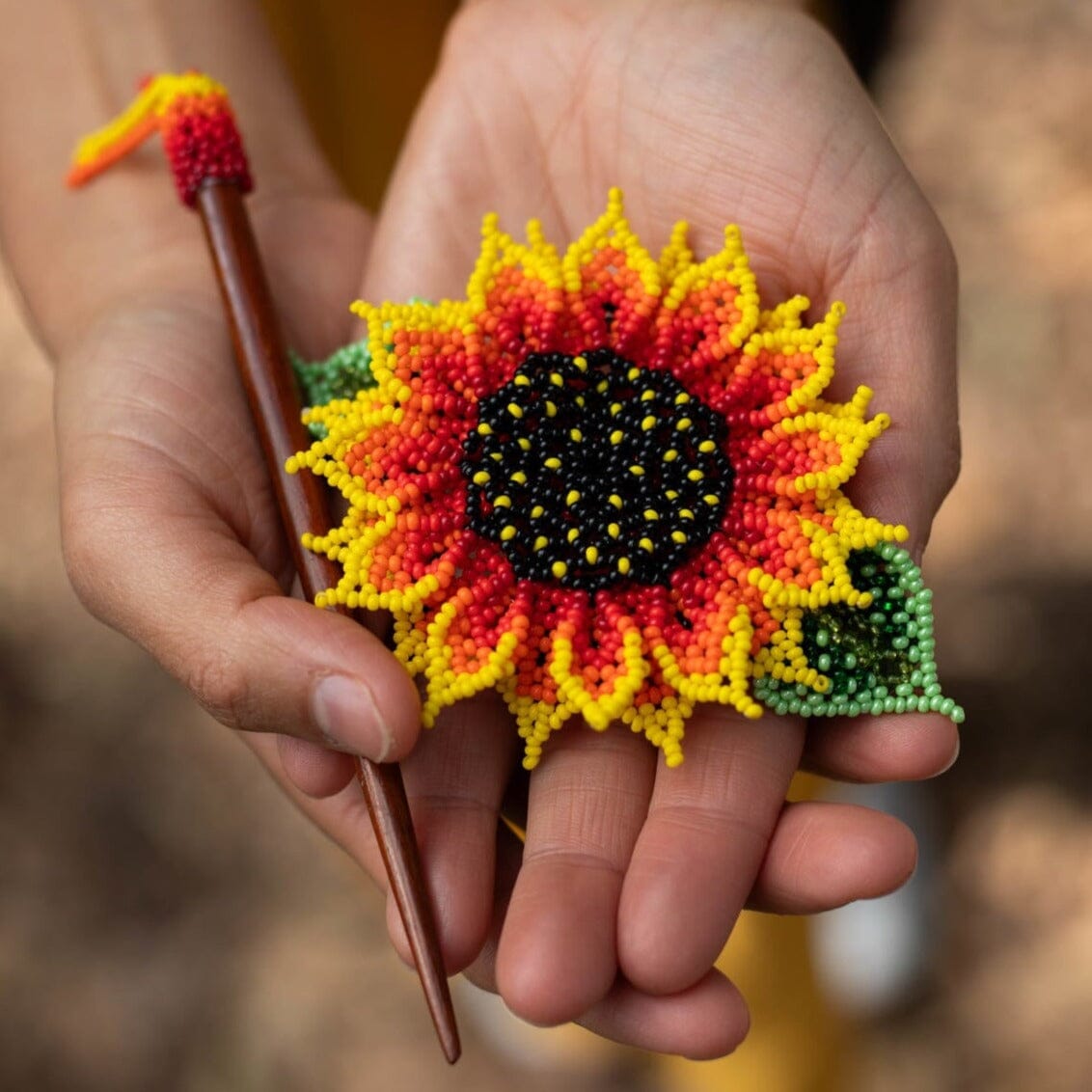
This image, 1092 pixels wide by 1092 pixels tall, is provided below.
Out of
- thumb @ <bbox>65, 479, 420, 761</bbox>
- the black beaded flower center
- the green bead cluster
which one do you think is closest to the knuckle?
thumb @ <bbox>65, 479, 420, 761</bbox>

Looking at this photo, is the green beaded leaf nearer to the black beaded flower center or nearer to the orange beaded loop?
the orange beaded loop

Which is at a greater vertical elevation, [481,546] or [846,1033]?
[481,546]

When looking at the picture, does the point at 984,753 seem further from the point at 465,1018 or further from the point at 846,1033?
the point at 465,1018

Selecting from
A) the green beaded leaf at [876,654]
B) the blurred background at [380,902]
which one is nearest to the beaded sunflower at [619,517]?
the green beaded leaf at [876,654]

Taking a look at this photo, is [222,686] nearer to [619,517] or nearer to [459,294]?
[619,517]

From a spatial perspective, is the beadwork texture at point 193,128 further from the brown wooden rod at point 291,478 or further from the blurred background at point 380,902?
the blurred background at point 380,902

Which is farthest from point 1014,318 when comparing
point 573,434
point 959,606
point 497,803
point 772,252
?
point 497,803
